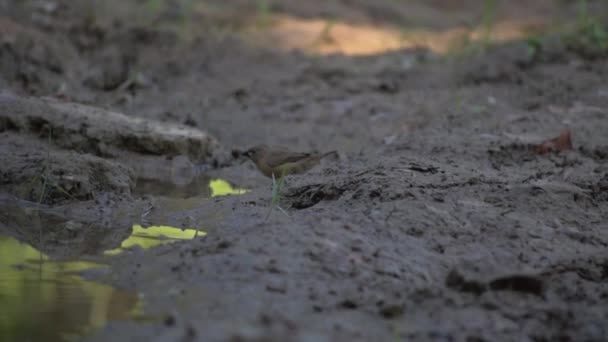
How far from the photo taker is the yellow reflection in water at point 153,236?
383 centimetres

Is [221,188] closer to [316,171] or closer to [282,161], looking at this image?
[282,161]

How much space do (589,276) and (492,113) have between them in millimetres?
3641

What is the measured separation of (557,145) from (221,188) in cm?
246

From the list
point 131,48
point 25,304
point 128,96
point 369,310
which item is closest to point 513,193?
point 369,310

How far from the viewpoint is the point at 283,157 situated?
530 cm

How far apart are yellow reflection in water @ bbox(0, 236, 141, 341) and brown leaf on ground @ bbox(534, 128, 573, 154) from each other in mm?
3422

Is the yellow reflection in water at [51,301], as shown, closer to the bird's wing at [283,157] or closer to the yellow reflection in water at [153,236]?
the yellow reflection in water at [153,236]

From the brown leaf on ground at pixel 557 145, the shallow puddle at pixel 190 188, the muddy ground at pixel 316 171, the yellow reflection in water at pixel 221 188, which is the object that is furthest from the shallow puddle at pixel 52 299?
the brown leaf on ground at pixel 557 145

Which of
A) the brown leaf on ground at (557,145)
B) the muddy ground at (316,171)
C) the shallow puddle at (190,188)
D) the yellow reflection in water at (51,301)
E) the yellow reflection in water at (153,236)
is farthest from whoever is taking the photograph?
the brown leaf on ground at (557,145)

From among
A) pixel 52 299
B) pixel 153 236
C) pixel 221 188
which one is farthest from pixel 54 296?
pixel 221 188

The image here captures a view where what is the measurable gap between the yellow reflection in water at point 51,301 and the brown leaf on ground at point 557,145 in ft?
11.2

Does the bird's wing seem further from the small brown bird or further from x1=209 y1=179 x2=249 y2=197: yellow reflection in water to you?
x1=209 y1=179 x2=249 y2=197: yellow reflection in water

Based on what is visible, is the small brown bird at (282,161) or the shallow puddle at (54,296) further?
the small brown bird at (282,161)

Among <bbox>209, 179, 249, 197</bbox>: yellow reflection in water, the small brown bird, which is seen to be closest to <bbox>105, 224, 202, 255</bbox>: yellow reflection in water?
<bbox>209, 179, 249, 197</bbox>: yellow reflection in water
